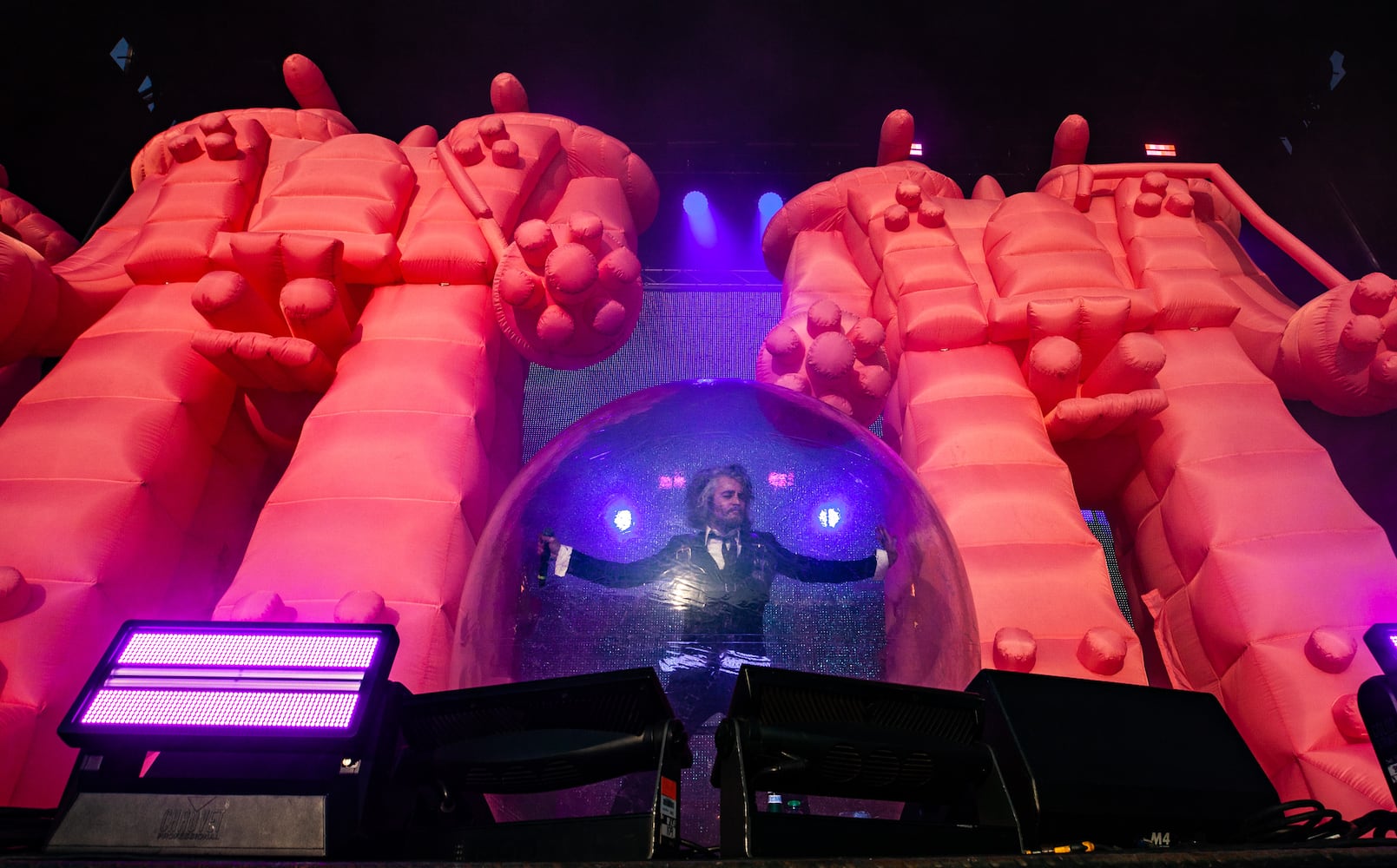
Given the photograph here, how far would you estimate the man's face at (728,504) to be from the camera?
1.28 meters

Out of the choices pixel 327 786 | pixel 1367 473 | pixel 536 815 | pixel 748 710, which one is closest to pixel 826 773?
pixel 748 710

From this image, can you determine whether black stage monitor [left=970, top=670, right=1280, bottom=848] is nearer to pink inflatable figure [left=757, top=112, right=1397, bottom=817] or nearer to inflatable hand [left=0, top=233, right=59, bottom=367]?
pink inflatable figure [left=757, top=112, right=1397, bottom=817]

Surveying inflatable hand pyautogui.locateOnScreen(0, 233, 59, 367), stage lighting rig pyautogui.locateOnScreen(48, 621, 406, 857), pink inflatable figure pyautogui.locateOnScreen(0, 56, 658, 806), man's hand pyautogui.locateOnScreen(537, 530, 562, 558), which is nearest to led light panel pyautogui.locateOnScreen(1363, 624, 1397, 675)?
man's hand pyautogui.locateOnScreen(537, 530, 562, 558)

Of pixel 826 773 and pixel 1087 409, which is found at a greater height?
pixel 1087 409

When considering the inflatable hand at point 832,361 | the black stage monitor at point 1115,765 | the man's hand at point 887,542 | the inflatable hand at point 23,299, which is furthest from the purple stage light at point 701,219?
the black stage monitor at point 1115,765

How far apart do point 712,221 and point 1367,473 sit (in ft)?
10.9

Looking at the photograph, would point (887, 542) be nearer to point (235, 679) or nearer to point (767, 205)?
point (235, 679)

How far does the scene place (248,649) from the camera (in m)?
1.18

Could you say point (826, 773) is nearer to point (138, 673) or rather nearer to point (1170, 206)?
point (138, 673)

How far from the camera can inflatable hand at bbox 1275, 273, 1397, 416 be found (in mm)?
2766

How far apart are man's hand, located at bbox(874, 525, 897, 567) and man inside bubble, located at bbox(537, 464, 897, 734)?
1.8 inches

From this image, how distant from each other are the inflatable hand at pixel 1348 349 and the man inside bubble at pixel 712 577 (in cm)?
249

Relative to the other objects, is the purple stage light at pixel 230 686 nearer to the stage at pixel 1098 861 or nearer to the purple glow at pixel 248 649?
the purple glow at pixel 248 649

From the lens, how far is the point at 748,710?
3.58 ft
